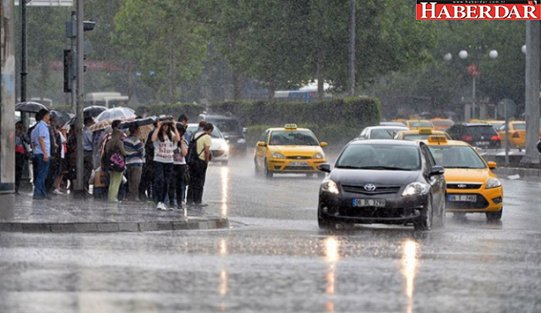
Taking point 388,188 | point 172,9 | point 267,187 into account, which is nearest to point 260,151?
point 267,187

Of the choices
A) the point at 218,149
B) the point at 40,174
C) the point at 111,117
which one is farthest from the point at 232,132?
the point at 40,174

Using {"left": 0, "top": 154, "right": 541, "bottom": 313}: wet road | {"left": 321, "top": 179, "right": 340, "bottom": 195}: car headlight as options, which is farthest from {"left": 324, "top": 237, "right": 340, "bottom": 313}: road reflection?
{"left": 321, "top": 179, "right": 340, "bottom": 195}: car headlight

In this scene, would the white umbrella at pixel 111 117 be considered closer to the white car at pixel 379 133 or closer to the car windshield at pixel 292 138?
the car windshield at pixel 292 138

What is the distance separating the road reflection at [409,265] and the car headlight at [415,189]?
7.32 ft

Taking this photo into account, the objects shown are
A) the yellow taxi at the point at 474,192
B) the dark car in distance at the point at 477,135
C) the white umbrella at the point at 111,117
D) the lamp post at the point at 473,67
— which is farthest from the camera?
the lamp post at the point at 473,67

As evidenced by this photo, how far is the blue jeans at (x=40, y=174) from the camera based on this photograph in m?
29.6

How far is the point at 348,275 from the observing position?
628 inches

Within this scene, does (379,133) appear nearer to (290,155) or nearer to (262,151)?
(262,151)

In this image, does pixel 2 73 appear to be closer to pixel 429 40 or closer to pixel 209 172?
pixel 209 172

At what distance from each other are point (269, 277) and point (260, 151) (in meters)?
32.2

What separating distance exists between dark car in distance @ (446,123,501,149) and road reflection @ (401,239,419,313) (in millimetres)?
48650

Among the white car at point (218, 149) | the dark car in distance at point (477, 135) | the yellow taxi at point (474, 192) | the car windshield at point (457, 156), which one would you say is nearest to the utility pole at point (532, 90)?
the white car at point (218, 149)

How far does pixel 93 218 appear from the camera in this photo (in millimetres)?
23984

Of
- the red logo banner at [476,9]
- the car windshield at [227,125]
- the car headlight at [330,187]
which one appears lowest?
the car headlight at [330,187]
